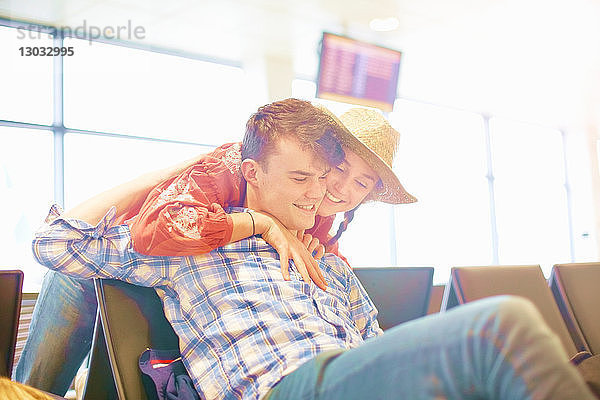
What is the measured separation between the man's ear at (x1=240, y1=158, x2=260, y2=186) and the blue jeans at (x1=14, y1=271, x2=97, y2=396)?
18.0 inches

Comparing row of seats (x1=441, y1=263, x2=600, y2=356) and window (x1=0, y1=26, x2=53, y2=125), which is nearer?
row of seats (x1=441, y1=263, x2=600, y2=356)

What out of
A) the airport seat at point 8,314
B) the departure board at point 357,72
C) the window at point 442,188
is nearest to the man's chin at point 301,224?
the airport seat at point 8,314

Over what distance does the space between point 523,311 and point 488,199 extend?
6.65 metres

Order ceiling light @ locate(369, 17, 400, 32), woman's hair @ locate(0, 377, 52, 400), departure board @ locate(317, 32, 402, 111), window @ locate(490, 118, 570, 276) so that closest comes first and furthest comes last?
woman's hair @ locate(0, 377, 52, 400), departure board @ locate(317, 32, 402, 111), ceiling light @ locate(369, 17, 400, 32), window @ locate(490, 118, 570, 276)

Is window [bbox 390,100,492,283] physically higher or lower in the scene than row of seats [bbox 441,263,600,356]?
higher

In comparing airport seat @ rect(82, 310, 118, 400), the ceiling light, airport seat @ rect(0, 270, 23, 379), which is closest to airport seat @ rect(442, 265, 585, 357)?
airport seat @ rect(82, 310, 118, 400)

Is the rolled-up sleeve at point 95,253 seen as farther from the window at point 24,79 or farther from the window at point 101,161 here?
the window at point 24,79

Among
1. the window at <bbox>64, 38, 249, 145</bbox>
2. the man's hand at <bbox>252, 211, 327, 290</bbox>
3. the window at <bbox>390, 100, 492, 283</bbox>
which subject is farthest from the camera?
the window at <bbox>390, 100, 492, 283</bbox>

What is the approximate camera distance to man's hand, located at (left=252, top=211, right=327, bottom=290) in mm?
1429

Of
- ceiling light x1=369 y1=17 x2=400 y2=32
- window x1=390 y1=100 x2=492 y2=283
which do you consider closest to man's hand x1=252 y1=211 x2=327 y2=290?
ceiling light x1=369 y1=17 x2=400 y2=32

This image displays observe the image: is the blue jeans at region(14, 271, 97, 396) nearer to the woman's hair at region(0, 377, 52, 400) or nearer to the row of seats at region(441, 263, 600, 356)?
the woman's hair at region(0, 377, 52, 400)

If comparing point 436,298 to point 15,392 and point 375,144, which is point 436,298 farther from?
point 15,392

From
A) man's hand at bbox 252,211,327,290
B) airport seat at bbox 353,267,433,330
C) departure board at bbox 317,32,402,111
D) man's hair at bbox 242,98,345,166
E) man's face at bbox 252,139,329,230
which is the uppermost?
departure board at bbox 317,32,402,111

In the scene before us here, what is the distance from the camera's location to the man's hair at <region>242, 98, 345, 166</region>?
1495 mm
